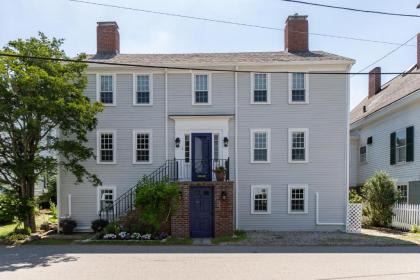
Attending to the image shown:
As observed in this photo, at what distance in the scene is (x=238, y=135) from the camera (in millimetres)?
18250

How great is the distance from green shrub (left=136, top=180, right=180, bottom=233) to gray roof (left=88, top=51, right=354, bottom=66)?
20.5ft

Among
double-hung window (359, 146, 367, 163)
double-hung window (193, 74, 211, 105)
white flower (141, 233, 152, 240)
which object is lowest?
white flower (141, 233, 152, 240)

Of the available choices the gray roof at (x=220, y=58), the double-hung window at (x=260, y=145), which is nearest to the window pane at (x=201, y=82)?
the gray roof at (x=220, y=58)

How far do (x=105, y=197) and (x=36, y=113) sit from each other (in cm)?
516

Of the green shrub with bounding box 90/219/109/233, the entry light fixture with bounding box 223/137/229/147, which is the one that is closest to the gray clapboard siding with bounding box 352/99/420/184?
Result: the entry light fixture with bounding box 223/137/229/147

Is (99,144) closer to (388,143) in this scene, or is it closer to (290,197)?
(290,197)

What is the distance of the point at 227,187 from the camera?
16.1m

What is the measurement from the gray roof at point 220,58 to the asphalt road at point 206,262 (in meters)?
9.01

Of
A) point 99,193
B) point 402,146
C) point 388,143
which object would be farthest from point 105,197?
point 388,143

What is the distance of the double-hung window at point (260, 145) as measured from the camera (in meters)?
18.2

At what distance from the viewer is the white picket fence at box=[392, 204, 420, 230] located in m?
17.1

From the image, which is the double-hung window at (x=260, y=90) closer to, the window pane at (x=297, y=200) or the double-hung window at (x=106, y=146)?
the window pane at (x=297, y=200)

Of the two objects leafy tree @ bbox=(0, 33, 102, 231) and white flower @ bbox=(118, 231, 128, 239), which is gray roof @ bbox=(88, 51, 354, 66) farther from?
white flower @ bbox=(118, 231, 128, 239)

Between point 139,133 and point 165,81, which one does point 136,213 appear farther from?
point 165,81
